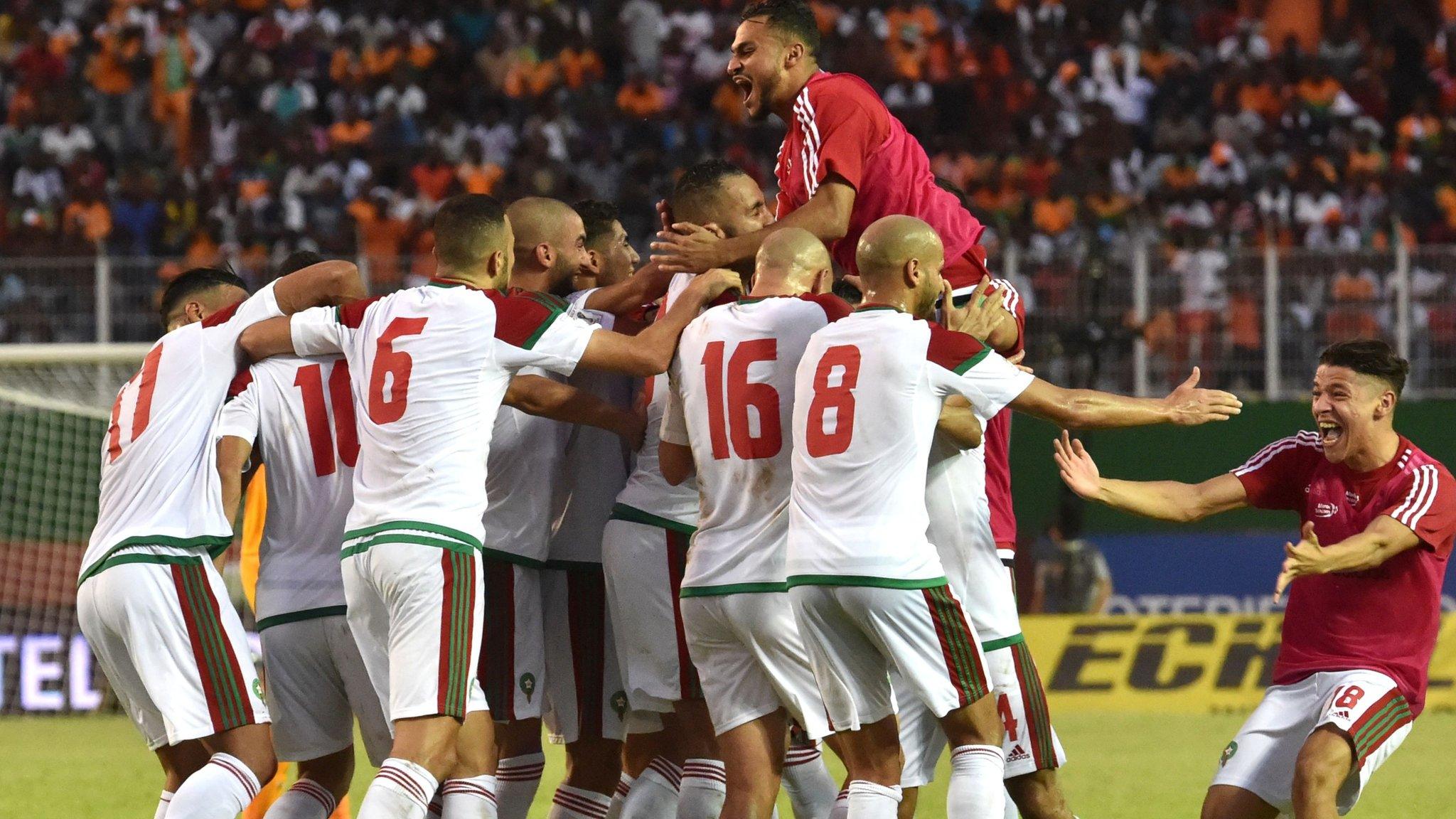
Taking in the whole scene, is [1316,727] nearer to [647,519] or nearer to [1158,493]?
[1158,493]

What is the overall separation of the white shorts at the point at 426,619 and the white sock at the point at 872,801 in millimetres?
1317

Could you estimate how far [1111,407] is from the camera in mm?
6375

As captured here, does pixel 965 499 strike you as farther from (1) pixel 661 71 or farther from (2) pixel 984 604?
(1) pixel 661 71

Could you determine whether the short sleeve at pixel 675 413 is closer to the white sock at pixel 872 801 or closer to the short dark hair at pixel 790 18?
the white sock at pixel 872 801

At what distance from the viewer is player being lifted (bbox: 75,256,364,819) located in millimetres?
6453

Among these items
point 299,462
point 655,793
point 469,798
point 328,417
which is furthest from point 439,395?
point 655,793

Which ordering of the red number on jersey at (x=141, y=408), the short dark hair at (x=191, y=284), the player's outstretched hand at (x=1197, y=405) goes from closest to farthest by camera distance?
the player's outstretched hand at (x=1197, y=405)
the red number on jersey at (x=141, y=408)
the short dark hair at (x=191, y=284)

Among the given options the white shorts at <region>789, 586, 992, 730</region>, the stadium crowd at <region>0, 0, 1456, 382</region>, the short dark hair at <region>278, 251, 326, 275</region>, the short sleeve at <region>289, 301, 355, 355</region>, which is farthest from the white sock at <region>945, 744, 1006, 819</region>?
the stadium crowd at <region>0, 0, 1456, 382</region>

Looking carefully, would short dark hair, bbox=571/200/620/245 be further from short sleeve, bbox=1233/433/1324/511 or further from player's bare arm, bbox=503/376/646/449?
short sleeve, bbox=1233/433/1324/511

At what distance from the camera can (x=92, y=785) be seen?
1046 centimetres

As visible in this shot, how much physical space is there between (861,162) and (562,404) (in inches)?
56.7

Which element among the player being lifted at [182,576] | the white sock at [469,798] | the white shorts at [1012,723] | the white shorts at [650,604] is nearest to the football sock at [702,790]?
the white shorts at [650,604]

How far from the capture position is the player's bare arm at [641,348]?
6.47 m

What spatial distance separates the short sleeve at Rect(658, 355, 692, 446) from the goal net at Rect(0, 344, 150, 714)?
811 centimetres
